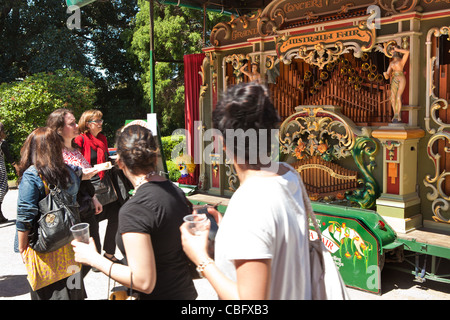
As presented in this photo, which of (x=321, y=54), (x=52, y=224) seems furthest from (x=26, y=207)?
(x=321, y=54)

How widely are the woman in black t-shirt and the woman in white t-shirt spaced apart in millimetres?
320

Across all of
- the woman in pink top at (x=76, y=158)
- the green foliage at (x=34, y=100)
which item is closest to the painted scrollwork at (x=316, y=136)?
the woman in pink top at (x=76, y=158)

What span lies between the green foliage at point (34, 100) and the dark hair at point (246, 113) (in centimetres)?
1115

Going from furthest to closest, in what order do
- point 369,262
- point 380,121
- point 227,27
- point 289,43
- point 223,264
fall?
point 227,27 < point 289,43 < point 380,121 < point 369,262 < point 223,264

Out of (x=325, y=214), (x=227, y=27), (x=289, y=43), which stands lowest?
(x=325, y=214)

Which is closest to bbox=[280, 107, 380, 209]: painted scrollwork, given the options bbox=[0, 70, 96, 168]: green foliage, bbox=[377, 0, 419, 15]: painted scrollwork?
bbox=[377, 0, 419, 15]: painted scrollwork

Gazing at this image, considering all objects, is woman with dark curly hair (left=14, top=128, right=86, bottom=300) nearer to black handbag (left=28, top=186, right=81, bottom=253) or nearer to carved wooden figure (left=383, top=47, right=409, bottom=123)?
black handbag (left=28, top=186, right=81, bottom=253)

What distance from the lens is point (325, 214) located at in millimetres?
4562

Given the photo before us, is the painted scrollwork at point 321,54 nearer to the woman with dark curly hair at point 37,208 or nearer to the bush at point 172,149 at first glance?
the woman with dark curly hair at point 37,208

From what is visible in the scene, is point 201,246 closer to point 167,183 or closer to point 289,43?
point 167,183

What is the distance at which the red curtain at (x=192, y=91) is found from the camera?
763 centimetres

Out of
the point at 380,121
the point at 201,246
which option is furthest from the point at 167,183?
the point at 380,121

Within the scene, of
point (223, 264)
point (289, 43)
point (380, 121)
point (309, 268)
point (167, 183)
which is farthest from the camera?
point (289, 43)

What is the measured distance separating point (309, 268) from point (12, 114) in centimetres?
1137
